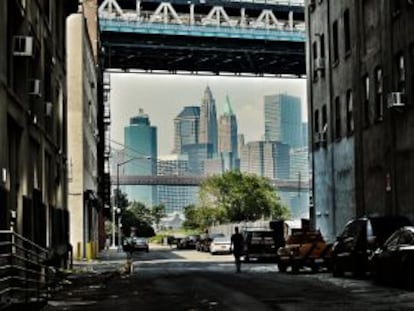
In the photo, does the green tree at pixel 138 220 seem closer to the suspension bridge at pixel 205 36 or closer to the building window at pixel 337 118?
the suspension bridge at pixel 205 36

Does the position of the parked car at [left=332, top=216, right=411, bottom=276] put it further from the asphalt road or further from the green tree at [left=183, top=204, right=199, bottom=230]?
the green tree at [left=183, top=204, right=199, bottom=230]

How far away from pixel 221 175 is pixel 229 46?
40392 millimetres

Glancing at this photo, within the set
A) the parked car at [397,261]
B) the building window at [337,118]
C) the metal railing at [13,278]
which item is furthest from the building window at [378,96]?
the metal railing at [13,278]

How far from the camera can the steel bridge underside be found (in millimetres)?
78438

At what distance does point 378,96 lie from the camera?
35.3 metres

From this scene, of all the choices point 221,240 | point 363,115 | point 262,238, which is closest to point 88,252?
point 221,240

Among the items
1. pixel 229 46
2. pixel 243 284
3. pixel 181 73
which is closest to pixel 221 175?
pixel 181 73

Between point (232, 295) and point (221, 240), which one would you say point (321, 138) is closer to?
point (221, 240)

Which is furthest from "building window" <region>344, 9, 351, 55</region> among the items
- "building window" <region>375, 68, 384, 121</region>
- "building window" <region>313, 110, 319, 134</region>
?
"building window" <region>313, 110, 319, 134</region>

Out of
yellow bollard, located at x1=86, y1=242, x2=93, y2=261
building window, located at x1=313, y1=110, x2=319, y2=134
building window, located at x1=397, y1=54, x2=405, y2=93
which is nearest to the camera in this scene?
building window, located at x1=397, y1=54, x2=405, y2=93

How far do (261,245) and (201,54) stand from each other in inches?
1511

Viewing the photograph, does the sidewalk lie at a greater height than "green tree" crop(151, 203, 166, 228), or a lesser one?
lesser

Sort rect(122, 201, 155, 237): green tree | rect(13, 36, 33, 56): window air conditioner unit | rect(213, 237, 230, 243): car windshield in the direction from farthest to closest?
1. rect(122, 201, 155, 237): green tree
2. rect(213, 237, 230, 243): car windshield
3. rect(13, 36, 33, 56): window air conditioner unit

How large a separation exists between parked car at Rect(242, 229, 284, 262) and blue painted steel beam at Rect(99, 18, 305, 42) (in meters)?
34.1
